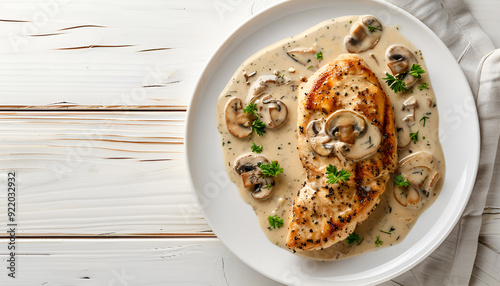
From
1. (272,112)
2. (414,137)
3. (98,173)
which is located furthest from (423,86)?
(98,173)

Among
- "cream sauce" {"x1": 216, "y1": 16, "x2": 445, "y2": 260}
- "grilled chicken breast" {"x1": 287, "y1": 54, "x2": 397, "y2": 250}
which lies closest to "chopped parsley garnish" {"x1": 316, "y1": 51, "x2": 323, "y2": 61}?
"cream sauce" {"x1": 216, "y1": 16, "x2": 445, "y2": 260}

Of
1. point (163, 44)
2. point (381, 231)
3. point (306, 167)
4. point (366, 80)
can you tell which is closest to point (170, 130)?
point (163, 44)

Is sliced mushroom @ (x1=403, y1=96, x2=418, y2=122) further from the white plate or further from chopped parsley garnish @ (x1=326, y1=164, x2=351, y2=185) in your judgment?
chopped parsley garnish @ (x1=326, y1=164, x2=351, y2=185)

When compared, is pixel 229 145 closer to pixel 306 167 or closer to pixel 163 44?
pixel 306 167

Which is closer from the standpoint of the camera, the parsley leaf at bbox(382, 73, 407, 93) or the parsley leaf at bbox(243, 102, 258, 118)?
the parsley leaf at bbox(382, 73, 407, 93)

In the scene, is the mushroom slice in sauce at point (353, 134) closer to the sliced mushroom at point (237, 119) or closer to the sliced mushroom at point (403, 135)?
the sliced mushroom at point (403, 135)

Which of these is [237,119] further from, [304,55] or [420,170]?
[420,170]

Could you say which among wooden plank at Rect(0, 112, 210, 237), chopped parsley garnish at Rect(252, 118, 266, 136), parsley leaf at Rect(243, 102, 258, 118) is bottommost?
chopped parsley garnish at Rect(252, 118, 266, 136)

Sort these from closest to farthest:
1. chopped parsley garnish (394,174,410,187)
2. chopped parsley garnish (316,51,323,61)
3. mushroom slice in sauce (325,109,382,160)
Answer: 1. mushroom slice in sauce (325,109,382,160)
2. chopped parsley garnish (394,174,410,187)
3. chopped parsley garnish (316,51,323,61)
